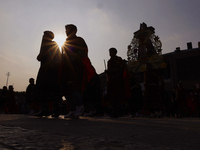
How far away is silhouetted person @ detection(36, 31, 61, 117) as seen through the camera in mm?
4816

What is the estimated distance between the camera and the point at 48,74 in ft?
16.5

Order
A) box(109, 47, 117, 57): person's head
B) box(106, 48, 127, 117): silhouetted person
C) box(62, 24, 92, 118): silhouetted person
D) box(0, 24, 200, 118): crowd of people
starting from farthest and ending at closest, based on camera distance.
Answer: box(109, 47, 117, 57): person's head, box(106, 48, 127, 117): silhouetted person, box(0, 24, 200, 118): crowd of people, box(62, 24, 92, 118): silhouetted person

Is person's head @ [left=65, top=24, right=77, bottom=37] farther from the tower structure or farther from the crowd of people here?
the tower structure

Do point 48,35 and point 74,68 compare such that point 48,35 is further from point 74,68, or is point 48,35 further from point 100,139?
point 100,139

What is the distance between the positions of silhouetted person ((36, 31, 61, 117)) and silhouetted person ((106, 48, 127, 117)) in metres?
1.61

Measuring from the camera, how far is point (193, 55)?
Answer: 81.9ft

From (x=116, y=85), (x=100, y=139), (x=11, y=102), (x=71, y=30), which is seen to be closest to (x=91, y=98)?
(x=116, y=85)

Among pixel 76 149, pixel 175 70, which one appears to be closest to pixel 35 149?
pixel 76 149

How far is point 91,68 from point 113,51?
5.26 ft

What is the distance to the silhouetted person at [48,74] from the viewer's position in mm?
4816

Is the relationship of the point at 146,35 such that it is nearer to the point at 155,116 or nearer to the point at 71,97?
the point at 155,116

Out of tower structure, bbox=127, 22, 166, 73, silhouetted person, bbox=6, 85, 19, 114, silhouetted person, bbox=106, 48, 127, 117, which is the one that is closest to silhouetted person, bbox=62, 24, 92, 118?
silhouetted person, bbox=106, 48, 127, 117

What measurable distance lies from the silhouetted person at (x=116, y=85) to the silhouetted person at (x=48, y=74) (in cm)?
161

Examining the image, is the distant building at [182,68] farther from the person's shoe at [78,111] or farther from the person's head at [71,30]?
the person's shoe at [78,111]
